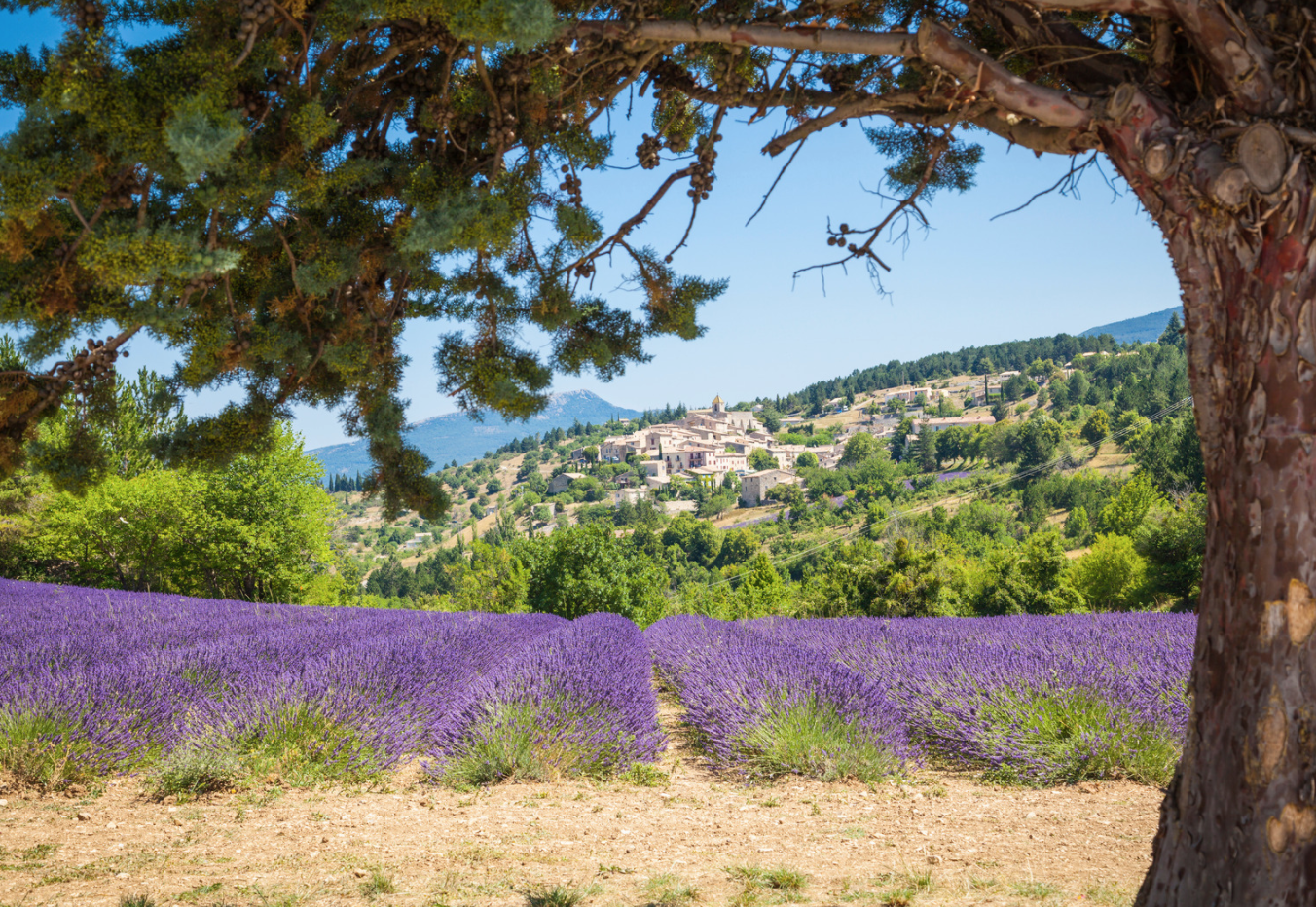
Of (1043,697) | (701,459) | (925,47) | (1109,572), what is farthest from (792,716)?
(701,459)

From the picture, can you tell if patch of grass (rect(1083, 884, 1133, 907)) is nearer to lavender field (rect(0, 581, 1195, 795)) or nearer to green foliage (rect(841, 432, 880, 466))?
lavender field (rect(0, 581, 1195, 795))

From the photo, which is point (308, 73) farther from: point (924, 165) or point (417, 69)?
point (924, 165)

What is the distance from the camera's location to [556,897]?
2.49 m

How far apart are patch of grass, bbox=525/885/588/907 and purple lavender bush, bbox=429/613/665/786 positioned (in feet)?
5.55

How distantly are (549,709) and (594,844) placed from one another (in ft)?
4.83

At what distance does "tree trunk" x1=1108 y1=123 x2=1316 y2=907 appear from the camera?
1.55 m

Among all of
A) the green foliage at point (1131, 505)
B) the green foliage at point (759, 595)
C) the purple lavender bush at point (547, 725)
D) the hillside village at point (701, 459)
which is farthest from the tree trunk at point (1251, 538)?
the hillside village at point (701, 459)

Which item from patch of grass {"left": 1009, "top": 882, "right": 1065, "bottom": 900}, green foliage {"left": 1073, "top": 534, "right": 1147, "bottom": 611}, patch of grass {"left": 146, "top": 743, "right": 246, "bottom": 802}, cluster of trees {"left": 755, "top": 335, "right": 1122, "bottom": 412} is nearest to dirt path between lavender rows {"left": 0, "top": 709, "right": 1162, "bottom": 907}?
patch of grass {"left": 1009, "top": 882, "right": 1065, "bottom": 900}

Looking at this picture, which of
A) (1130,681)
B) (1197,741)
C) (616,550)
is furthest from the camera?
(616,550)

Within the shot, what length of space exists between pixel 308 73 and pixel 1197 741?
254cm

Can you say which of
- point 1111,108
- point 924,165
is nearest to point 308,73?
point 1111,108

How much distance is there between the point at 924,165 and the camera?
9.70ft

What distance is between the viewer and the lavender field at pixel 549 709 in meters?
4.18

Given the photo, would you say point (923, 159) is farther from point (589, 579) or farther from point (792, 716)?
point (589, 579)
